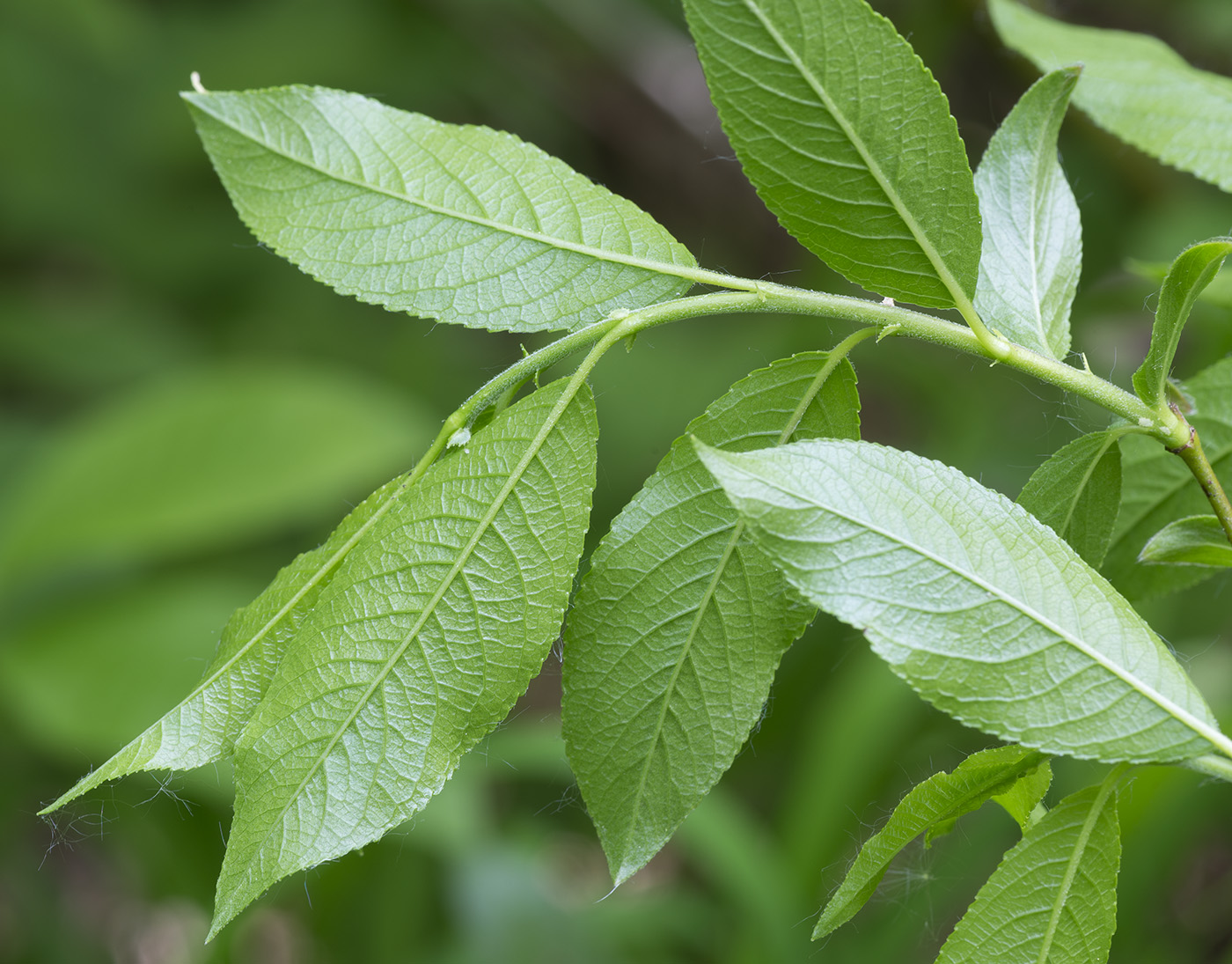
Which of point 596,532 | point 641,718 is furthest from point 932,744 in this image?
point 641,718

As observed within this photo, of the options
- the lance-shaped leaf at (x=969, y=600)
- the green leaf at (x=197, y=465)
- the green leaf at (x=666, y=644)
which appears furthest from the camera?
the green leaf at (x=197, y=465)

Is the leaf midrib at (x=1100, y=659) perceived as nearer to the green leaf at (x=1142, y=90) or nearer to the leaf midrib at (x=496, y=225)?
the leaf midrib at (x=496, y=225)

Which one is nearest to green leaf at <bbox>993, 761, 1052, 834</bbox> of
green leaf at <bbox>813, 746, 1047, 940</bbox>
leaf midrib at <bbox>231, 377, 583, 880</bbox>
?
green leaf at <bbox>813, 746, 1047, 940</bbox>

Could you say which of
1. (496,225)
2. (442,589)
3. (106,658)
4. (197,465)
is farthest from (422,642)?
(197,465)

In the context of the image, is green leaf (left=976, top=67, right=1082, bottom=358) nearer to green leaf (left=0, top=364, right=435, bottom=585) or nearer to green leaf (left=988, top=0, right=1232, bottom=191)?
green leaf (left=988, top=0, right=1232, bottom=191)

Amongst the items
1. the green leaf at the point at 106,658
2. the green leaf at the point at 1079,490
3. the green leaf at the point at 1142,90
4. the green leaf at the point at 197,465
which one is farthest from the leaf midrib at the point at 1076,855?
the green leaf at the point at 197,465

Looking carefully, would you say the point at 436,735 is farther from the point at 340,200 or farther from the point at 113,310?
the point at 113,310
